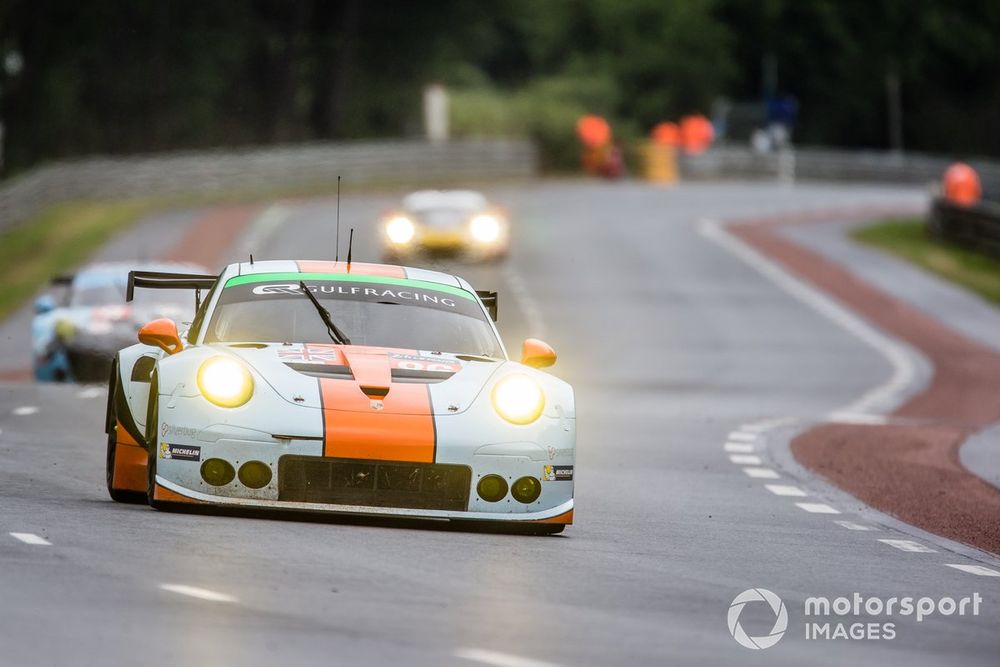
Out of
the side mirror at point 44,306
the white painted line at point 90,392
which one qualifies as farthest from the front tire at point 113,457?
the side mirror at point 44,306

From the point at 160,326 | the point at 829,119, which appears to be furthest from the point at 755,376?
the point at 829,119

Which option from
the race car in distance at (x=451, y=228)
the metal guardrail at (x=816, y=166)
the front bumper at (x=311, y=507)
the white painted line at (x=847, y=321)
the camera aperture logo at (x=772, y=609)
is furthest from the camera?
the metal guardrail at (x=816, y=166)

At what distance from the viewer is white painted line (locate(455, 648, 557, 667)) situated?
→ 752 centimetres

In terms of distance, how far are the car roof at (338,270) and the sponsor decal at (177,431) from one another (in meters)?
1.73

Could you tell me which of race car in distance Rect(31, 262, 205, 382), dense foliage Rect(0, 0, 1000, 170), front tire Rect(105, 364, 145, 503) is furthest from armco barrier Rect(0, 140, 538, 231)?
front tire Rect(105, 364, 145, 503)

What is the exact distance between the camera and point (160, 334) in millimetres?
11516

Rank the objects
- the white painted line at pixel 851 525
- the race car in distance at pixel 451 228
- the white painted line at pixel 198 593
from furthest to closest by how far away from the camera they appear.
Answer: the race car in distance at pixel 451 228, the white painted line at pixel 851 525, the white painted line at pixel 198 593

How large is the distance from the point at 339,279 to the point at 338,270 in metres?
0.21

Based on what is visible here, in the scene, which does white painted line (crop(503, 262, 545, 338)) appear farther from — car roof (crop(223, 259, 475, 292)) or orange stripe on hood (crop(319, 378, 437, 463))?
orange stripe on hood (crop(319, 378, 437, 463))

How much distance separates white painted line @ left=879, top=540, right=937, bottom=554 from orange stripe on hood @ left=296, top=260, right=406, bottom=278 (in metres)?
2.98

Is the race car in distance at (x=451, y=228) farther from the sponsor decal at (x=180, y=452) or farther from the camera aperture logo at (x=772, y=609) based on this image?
the camera aperture logo at (x=772, y=609)

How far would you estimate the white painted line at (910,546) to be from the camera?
11820 millimetres

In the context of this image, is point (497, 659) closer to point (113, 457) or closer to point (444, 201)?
point (113, 457)

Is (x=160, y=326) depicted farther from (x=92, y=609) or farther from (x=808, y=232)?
(x=808, y=232)
